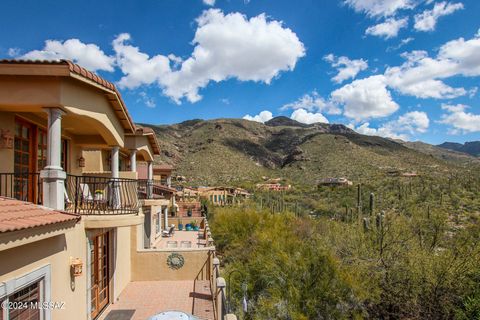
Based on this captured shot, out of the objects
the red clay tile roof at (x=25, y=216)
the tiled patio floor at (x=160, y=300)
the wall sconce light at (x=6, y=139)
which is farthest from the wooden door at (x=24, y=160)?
the tiled patio floor at (x=160, y=300)

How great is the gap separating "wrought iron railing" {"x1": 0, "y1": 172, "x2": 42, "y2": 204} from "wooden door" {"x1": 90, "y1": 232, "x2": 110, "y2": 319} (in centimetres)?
183

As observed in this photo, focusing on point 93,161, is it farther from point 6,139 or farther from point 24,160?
point 6,139

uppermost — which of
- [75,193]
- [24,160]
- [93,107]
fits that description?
[93,107]

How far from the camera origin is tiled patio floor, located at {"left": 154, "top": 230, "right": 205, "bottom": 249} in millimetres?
18203

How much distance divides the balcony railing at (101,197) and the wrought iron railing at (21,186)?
0.65 metres

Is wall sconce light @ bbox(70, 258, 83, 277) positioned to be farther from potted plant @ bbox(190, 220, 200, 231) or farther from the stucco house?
potted plant @ bbox(190, 220, 200, 231)

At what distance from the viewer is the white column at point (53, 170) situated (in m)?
6.64

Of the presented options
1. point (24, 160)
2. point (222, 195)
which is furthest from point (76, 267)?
point (222, 195)

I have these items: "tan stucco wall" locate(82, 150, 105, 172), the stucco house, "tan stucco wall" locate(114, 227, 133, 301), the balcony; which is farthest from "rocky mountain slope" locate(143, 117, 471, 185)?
the balcony

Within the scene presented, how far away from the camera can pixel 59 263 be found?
658cm

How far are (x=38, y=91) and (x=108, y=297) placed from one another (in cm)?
669

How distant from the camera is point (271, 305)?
12.0m

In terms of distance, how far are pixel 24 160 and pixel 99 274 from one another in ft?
11.9

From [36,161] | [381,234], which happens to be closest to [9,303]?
[36,161]
